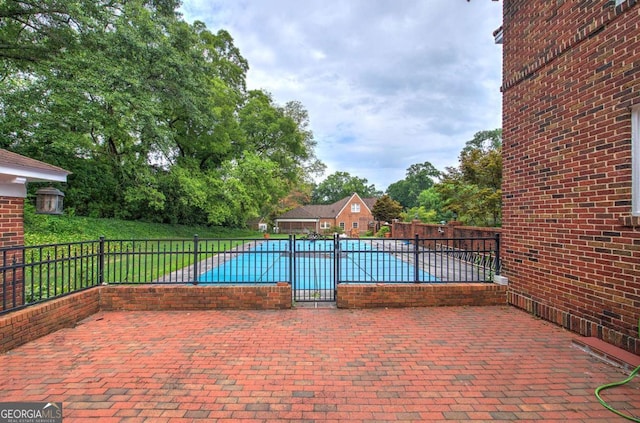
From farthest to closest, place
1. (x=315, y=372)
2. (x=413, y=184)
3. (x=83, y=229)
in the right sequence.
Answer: (x=413, y=184), (x=83, y=229), (x=315, y=372)

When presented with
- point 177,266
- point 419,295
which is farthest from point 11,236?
point 419,295

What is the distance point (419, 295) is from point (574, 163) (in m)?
2.90

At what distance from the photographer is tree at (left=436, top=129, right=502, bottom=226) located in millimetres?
12594

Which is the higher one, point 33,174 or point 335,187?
point 335,187

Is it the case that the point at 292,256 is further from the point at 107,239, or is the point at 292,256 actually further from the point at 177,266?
the point at 107,239

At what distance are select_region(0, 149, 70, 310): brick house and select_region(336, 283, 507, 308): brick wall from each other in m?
4.71

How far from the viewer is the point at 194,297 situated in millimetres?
4676

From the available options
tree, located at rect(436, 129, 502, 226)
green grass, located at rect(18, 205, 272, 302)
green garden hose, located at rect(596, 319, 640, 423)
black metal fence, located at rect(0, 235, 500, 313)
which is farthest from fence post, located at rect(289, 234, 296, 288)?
tree, located at rect(436, 129, 502, 226)

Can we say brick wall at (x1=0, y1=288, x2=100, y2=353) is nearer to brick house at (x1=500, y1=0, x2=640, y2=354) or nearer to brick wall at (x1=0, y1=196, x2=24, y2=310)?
brick wall at (x1=0, y1=196, x2=24, y2=310)

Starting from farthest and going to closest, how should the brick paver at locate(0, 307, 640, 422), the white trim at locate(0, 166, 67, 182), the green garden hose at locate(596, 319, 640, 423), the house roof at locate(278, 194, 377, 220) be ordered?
the house roof at locate(278, 194, 377, 220)
the white trim at locate(0, 166, 67, 182)
the brick paver at locate(0, 307, 640, 422)
the green garden hose at locate(596, 319, 640, 423)

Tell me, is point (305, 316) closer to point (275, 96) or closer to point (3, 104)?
point (3, 104)

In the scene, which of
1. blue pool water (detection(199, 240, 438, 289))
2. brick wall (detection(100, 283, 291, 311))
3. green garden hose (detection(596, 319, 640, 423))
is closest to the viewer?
green garden hose (detection(596, 319, 640, 423))

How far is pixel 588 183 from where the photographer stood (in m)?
3.46

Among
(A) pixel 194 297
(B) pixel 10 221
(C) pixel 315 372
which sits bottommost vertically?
(C) pixel 315 372
